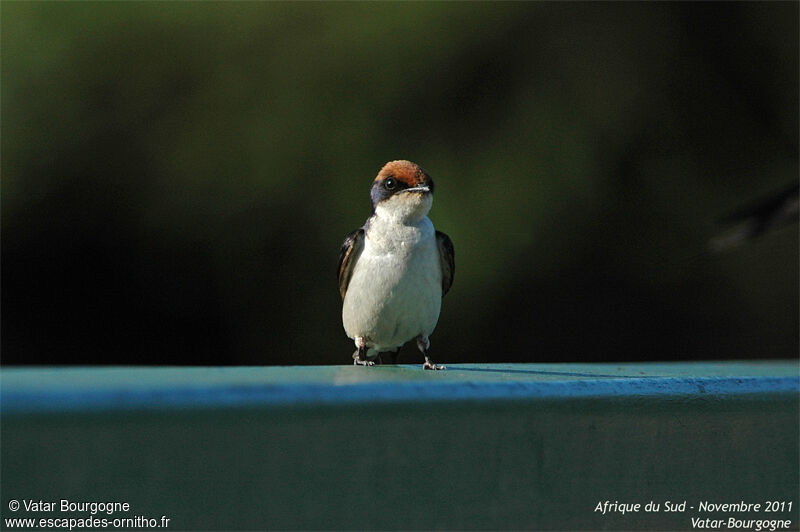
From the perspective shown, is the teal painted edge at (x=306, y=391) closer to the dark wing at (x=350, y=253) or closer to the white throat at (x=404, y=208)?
the white throat at (x=404, y=208)

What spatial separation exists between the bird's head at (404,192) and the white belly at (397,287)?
0.06 m

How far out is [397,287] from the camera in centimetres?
273

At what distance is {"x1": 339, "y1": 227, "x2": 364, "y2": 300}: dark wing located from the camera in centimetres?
290

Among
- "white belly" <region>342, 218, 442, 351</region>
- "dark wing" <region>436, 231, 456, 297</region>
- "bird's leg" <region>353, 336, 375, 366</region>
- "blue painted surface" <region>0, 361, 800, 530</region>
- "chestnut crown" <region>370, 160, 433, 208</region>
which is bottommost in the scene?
"blue painted surface" <region>0, 361, 800, 530</region>

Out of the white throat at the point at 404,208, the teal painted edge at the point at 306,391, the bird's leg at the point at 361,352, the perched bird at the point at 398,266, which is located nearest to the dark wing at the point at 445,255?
the perched bird at the point at 398,266

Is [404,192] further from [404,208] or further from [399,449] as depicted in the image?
[399,449]

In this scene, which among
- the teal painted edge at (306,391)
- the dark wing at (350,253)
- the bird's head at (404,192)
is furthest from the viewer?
the dark wing at (350,253)

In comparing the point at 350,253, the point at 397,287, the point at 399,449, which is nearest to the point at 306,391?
the point at 399,449

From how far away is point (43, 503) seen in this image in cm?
121

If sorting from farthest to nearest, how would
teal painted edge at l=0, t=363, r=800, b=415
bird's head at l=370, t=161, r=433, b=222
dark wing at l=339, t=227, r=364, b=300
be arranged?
dark wing at l=339, t=227, r=364, b=300 → bird's head at l=370, t=161, r=433, b=222 → teal painted edge at l=0, t=363, r=800, b=415

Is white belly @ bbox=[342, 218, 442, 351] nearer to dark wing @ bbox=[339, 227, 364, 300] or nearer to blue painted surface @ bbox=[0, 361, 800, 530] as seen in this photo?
dark wing @ bbox=[339, 227, 364, 300]

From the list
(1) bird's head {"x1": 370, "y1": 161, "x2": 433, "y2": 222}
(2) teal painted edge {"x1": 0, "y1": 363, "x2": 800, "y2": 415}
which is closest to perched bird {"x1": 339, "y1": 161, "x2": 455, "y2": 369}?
(1) bird's head {"x1": 370, "y1": 161, "x2": 433, "y2": 222}

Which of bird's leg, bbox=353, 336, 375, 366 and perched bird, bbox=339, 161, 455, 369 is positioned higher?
perched bird, bbox=339, 161, 455, 369

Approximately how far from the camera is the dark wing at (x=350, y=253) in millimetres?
2902
